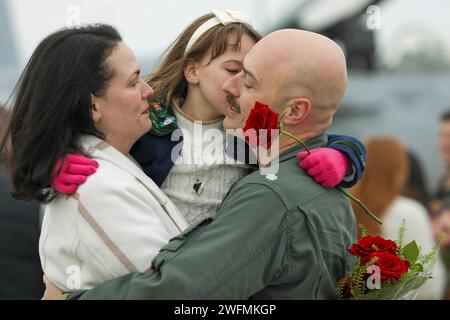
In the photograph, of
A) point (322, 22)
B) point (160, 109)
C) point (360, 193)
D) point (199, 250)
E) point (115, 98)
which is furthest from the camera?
point (322, 22)

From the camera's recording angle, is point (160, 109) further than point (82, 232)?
Yes

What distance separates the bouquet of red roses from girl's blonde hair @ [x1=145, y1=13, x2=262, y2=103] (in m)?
0.90

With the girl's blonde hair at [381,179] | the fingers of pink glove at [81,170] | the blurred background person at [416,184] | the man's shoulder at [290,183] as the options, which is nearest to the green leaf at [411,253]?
the man's shoulder at [290,183]

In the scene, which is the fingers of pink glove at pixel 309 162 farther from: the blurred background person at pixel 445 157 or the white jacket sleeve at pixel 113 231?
the blurred background person at pixel 445 157

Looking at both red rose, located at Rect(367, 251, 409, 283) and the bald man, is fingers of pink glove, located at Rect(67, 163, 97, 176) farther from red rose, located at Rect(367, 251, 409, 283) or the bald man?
red rose, located at Rect(367, 251, 409, 283)

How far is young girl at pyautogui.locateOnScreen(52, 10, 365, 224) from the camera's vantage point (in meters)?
2.89

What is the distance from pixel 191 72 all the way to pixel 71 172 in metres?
0.77

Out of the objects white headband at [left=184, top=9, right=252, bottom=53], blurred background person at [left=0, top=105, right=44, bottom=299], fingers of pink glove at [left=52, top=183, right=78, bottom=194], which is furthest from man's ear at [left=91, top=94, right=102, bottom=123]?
blurred background person at [left=0, top=105, right=44, bottom=299]

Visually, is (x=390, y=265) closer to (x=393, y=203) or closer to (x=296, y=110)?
(x=296, y=110)

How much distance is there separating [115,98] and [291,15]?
6.17 m

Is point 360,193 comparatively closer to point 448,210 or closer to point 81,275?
point 448,210

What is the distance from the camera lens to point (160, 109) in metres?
3.01

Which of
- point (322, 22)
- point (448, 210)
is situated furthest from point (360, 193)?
point (322, 22)
